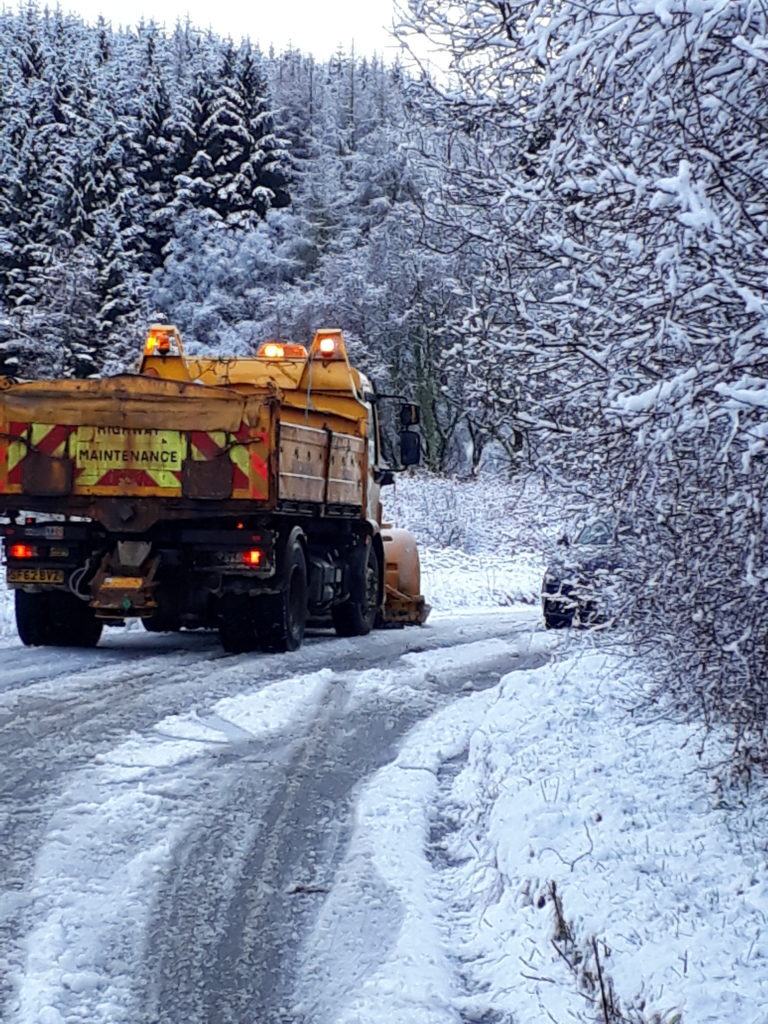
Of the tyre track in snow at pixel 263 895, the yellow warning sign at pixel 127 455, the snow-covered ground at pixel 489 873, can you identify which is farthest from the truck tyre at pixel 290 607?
the tyre track in snow at pixel 263 895

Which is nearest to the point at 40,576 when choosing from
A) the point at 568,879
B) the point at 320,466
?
the point at 320,466

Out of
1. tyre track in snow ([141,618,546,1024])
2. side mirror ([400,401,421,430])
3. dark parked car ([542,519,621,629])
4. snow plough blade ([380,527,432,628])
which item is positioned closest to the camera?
tyre track in snow ([141,618,546,1024])

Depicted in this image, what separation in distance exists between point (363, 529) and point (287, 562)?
294 centimetres

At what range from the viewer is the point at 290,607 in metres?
13.0

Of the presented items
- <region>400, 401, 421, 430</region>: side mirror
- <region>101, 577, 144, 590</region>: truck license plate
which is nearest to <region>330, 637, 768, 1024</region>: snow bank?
<region>101, 577, 144, 590</region>: truck license plate

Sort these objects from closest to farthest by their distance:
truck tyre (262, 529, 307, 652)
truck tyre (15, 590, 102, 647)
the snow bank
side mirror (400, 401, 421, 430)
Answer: the snow bank, truck tyre (262, 529, 307, 652), truck tyre (15, 590, 102, 647), side mirror (400, 401, 421, 430)

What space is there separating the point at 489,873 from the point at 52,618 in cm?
837

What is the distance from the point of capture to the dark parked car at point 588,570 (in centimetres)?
639

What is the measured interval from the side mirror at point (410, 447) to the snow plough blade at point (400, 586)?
1.82m

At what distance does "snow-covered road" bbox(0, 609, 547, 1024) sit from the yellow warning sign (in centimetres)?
175

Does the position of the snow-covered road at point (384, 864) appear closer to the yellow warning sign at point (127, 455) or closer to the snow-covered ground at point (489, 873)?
the snow-covered ground at point (489, 873)

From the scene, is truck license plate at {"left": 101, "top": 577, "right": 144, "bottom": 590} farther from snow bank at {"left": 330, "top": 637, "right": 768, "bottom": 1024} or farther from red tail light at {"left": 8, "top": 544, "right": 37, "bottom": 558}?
snow bank at {"left": 330, "top": 637, "right": 768, "bottom": 1024}

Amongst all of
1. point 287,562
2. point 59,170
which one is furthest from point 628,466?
point 59,170

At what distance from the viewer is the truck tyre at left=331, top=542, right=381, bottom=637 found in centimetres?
1523
